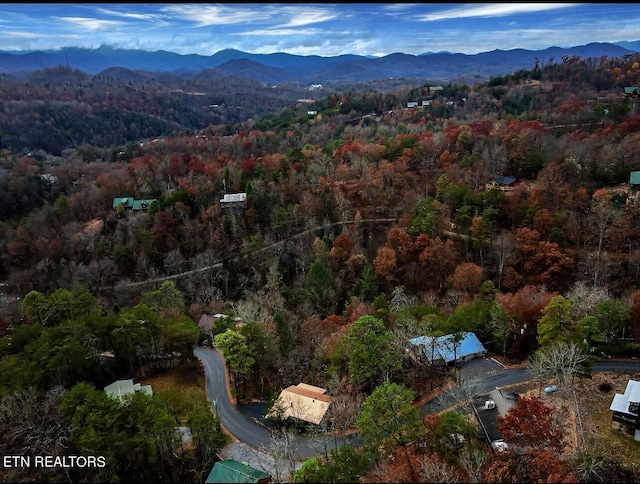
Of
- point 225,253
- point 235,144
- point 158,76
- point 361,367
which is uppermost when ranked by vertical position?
point 158,76

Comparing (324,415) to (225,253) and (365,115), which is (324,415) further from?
(365,115)

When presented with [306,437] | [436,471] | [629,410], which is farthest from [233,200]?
[629,410]

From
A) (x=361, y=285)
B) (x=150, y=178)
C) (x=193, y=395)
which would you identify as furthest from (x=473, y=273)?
(x=150, y=178)

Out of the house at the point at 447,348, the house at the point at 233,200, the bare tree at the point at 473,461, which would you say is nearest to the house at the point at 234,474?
the bare tree at the point at 473,461

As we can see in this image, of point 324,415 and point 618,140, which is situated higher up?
point 618,140

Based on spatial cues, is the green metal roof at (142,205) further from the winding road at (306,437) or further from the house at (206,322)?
the winding road at (306,437)

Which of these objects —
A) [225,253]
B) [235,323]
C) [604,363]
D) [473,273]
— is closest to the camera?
[604,363]

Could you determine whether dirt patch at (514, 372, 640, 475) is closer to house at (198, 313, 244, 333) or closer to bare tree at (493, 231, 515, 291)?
bare tree at (493, 231, 515, 291)
